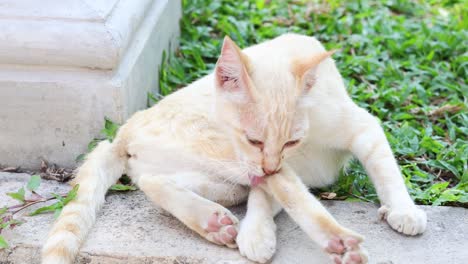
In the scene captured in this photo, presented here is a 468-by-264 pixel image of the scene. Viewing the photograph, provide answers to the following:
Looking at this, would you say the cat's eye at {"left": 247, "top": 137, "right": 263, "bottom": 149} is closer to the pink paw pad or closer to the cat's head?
the cat's head

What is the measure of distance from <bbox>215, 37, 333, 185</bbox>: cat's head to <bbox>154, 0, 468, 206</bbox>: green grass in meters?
0.71

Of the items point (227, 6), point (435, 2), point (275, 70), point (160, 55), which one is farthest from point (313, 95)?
point (435, 2)

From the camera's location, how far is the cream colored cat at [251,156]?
3107 mm

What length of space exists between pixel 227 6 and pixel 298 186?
2746mm

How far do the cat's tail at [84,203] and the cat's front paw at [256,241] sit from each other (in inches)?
26.7

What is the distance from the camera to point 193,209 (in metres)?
3.25

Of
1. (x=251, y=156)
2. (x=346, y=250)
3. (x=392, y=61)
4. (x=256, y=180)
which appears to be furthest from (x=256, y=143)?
(x=392, y=61)

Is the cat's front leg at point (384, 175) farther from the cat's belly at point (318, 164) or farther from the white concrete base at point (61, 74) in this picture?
the white concrete base at point (61, 74)

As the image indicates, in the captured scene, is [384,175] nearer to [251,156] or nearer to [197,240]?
[251,156]

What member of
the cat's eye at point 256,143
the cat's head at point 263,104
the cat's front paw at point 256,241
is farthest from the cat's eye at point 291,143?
the cat's front paw at point 256,241

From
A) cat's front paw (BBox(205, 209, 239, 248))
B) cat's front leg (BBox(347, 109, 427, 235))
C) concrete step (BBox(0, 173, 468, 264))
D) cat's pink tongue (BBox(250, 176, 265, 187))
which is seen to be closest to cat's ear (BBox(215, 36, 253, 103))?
cat's pink tongue (BBox(250, 176, 265, 187))

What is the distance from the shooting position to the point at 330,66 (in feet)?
12.7

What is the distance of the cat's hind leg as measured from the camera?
320 cm

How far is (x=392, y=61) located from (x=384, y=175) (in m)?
1.79
